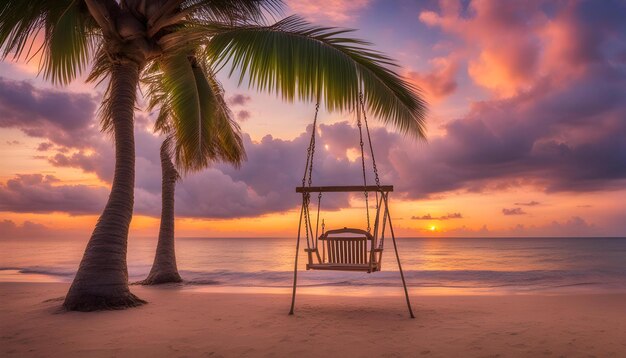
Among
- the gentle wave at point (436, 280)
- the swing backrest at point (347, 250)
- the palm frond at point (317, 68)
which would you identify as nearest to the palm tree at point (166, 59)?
the palm frond at point (317, 68)

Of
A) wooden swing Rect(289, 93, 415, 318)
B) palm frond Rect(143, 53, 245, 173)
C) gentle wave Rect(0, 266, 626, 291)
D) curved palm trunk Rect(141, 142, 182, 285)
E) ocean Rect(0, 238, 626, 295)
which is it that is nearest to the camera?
wooden swing Rect(289, 93, 415, 318)

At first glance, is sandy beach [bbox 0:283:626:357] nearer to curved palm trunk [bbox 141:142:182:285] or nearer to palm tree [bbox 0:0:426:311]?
palm tree [bbox 0:0:426:311]

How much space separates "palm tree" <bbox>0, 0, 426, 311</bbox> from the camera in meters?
6.30

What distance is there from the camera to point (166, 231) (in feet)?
46.0

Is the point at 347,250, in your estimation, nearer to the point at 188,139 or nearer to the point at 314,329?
the point at 314,329

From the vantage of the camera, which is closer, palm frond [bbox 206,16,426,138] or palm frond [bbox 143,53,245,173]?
palm frond [bbox 206,16,426,138]

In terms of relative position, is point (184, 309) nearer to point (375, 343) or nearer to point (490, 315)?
point (375, 343)

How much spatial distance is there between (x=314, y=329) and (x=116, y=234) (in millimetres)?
4225

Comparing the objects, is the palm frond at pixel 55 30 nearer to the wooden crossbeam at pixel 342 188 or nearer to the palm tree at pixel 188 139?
the palm tree at pixel 188 139

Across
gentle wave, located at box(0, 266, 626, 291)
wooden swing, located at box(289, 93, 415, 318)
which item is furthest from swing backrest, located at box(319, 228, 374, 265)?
gentle wave, located at box(0, 266, 626, 291)

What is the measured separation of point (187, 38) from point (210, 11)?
1.22 metres

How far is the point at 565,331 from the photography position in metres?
6.48

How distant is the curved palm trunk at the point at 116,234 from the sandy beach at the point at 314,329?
42cm

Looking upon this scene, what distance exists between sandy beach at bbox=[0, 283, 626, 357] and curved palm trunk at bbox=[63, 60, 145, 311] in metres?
0.42
